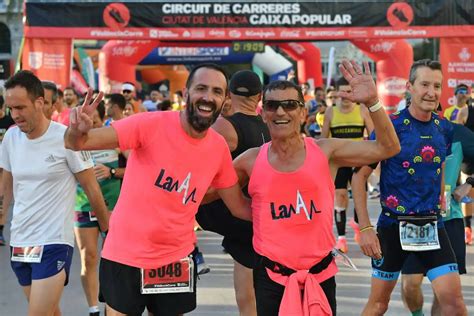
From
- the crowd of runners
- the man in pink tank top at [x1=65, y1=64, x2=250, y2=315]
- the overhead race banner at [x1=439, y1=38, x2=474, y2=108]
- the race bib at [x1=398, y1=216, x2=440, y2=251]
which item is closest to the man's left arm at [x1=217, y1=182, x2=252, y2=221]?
the crowd of runners

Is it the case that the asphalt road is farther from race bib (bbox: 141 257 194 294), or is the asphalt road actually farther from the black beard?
the black beard

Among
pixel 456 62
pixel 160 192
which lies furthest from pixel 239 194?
pixel 456 62

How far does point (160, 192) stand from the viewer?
419 centimetres

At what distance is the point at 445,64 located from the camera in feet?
60.4

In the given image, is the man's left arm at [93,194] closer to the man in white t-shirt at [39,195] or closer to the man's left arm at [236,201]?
the man in white t-shirt at [39,195]

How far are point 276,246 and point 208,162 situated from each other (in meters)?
0.52

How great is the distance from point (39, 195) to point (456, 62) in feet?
47.9

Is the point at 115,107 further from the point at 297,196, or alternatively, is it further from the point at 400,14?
the point at 400,14

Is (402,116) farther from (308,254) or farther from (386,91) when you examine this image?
(386,91)

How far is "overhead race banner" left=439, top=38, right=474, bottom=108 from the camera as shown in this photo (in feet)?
60.0

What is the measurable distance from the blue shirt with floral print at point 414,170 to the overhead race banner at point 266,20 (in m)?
13.3

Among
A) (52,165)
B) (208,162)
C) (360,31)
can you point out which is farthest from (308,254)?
(360,31)

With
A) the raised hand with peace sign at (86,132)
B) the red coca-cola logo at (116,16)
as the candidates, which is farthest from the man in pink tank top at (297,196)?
the red coca-cola logo at (116,16)

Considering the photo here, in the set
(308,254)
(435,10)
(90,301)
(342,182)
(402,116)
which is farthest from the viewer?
(435,10)
